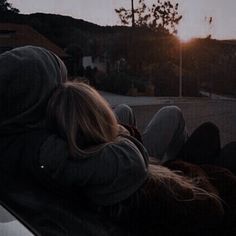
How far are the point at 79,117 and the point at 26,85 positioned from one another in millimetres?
172

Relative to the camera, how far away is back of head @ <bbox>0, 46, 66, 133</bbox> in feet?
4.75

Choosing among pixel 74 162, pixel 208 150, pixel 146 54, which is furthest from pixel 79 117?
pixel 146 54

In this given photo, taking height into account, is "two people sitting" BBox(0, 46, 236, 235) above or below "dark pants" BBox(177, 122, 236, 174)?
above

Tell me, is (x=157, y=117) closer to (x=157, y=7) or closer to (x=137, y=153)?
(x=137, y=153)

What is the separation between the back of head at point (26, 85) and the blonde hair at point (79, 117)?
42mm

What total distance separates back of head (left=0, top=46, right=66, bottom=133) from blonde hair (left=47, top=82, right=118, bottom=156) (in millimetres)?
42

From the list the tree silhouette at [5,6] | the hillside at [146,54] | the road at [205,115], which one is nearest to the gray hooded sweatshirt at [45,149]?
the road at [205,115]

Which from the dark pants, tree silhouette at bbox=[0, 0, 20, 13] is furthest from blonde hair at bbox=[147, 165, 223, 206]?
tree silhouette at bbox=[0, 0, 20, 13]

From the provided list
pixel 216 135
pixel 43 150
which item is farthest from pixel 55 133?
pixel 216 135

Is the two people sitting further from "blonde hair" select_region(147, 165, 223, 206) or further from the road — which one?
the road

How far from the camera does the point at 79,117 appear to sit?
142cm

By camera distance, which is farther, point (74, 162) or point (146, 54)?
point (146, 54)

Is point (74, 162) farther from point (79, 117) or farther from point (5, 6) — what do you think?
point (5, 6)

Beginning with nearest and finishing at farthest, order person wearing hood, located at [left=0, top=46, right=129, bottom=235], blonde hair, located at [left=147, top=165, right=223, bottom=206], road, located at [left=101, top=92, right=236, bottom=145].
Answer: person wearing hood, located at [left=0, top=46, right=129, bottom=235]
blonde hair, located at [left=147, top=165, right=223, bottom=206]
road, located at [left=101, top=92, right=236, bottom=145]
